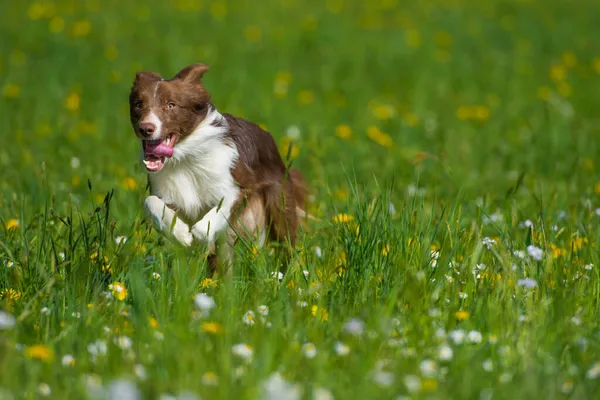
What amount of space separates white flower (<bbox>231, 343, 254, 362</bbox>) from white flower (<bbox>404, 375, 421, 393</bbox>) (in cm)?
48

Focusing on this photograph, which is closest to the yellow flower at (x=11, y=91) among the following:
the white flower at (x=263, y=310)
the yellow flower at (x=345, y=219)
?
the yellow flower at (x=345, y=219)

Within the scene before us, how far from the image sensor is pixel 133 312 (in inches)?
124

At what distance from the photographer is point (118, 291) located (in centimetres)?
333

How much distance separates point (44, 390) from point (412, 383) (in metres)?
1.02

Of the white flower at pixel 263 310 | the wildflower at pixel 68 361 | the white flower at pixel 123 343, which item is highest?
the white flower at pixel 123 343

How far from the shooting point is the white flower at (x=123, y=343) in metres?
2.85

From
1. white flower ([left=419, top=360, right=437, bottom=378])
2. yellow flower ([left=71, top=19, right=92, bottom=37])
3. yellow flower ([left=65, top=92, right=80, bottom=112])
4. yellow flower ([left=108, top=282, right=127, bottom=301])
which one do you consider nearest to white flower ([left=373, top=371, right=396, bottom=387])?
white flower ([left=419, top=360, right=437, bottom=378])

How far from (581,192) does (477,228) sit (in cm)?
205

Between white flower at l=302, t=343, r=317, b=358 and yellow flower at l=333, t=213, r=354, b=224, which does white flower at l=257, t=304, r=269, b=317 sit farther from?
yellow flower at l=333, t=213, r=354, b=224

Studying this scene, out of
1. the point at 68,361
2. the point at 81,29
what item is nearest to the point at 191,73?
the point at 68,361

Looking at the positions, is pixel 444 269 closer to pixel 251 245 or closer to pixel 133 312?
pixel 251 245

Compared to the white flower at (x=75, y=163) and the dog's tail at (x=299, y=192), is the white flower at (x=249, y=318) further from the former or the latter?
the white flower at (x=75, y=163)

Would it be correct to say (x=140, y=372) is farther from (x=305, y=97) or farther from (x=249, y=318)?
(x=305, y=97)

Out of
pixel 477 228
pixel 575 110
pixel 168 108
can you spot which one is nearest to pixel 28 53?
pixel 575 110
